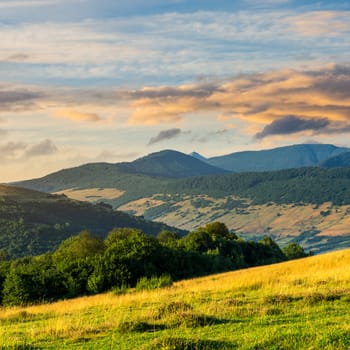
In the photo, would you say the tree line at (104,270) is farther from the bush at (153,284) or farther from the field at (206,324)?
the field at (206,324)

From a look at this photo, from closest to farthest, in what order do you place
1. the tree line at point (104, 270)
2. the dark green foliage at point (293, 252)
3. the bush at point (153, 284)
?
the bush at point (153, 284)
the tree line at point (104, 270)
the dark green foliage at point (293, 252)

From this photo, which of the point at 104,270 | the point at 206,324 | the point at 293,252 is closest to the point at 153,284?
the point at 104,270

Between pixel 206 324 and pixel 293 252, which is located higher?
pixel 206 324

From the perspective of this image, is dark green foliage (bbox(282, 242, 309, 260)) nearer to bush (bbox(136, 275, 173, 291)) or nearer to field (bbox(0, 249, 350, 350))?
bush (bbox(136, 275, 173, 291))

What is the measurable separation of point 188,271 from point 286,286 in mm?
39254

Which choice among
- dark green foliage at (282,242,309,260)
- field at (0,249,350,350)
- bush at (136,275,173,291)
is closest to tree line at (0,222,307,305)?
bush at (136,275,173,291)

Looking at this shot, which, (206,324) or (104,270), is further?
(104,270)

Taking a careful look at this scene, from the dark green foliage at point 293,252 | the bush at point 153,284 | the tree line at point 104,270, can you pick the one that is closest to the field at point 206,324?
the bush at point 153,284

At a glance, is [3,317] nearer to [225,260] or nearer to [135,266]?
[135,266]

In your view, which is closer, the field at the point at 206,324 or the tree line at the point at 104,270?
the field at the point at 206,324

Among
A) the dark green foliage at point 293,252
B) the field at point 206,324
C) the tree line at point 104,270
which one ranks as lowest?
the dark green foliage at point 293,252

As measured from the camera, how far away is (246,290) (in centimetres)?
3453

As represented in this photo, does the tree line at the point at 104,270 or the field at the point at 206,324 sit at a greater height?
the field at the point at 206,324

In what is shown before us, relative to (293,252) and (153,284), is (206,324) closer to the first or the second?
(153,284)
